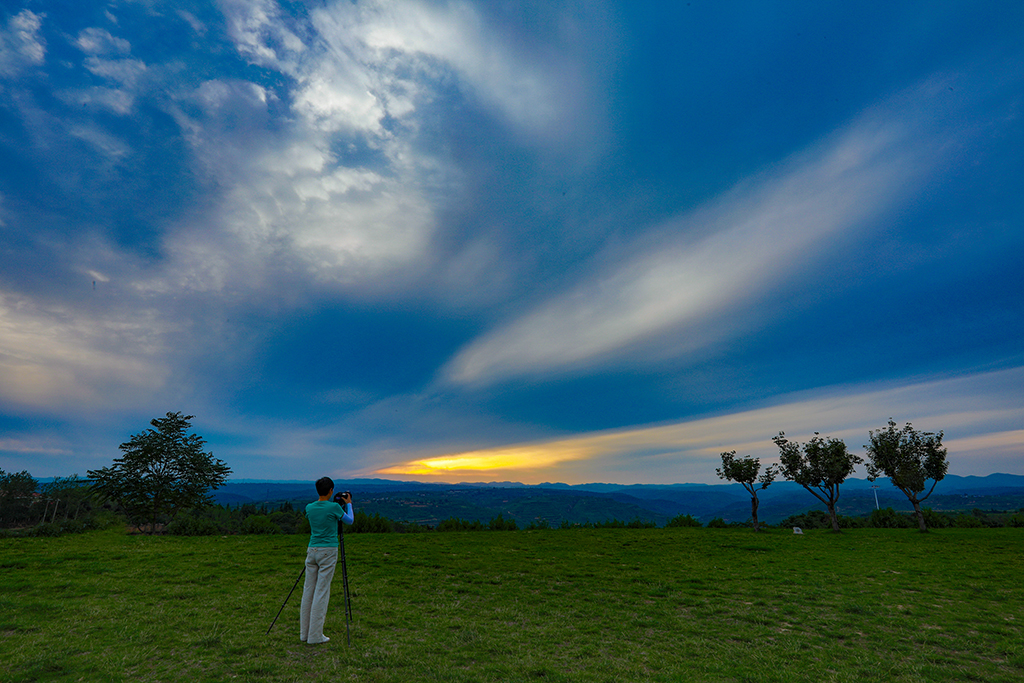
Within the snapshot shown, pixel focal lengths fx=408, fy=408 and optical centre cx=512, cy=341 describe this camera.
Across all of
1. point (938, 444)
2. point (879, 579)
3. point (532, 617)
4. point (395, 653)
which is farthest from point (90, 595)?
point (938, 444)

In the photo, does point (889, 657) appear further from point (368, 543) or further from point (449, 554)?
point (368, 543)

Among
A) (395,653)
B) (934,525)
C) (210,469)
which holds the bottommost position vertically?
(934,525)

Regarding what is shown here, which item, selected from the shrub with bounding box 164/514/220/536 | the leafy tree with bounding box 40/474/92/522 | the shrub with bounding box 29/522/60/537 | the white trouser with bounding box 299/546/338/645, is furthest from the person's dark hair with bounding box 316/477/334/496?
the leafy tree with bounding box 40/474/92/522

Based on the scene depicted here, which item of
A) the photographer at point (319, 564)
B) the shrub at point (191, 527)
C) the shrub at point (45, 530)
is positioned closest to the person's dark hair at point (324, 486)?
the photographer at point (319, 564)

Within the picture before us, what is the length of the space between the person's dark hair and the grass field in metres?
2.88

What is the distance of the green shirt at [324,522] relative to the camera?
861 cm

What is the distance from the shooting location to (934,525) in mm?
36344

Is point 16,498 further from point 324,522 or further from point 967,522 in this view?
point 967,522

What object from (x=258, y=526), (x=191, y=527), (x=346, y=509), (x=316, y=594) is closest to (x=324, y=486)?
(x=346, y=509)

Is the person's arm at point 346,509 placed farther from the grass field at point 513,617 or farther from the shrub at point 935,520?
the shrub at point 935,520

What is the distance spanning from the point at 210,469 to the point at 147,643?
25933 mm

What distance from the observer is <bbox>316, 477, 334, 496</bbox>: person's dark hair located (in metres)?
8.71

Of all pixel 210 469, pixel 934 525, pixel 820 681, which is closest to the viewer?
pixel 820 681

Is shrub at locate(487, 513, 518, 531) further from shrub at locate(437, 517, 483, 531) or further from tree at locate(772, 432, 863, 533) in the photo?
tree at locate(772, 432, 863, 533)
